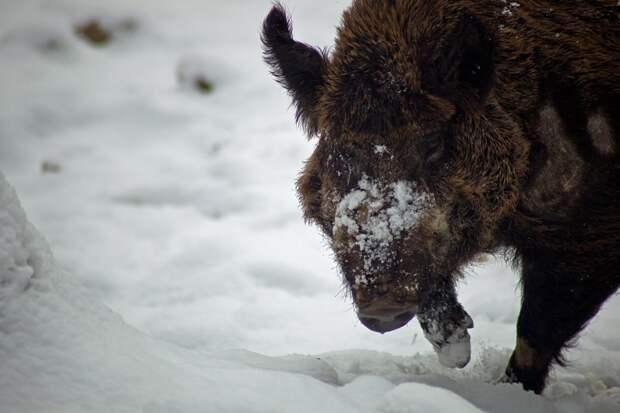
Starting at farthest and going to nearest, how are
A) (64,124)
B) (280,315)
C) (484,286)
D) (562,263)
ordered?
(64,124)
(484,286)
(280,315)
(562,263)

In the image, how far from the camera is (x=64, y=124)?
6633 mm

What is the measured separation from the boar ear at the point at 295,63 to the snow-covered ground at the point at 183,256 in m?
1.30

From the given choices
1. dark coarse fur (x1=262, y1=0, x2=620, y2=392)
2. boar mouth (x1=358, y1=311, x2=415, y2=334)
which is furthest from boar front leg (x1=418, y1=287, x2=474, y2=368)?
boar mouth (x1=358, y1=311, x2=415, y2=334)

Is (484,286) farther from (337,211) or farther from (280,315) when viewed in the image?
(337,211)

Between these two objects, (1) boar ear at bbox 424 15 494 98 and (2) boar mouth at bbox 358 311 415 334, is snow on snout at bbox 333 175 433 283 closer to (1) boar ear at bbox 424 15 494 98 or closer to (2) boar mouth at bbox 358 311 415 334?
(2) boar mouth at bbox 358 311 415 334

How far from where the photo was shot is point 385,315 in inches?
87.6

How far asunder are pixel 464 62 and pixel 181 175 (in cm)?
440

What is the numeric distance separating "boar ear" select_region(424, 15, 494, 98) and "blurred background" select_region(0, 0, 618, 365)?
191cm

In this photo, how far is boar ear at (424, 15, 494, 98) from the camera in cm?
243

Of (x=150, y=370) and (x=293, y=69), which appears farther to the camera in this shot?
(x=293, y=69)

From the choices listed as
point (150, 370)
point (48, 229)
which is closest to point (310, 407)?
point (150, 370)

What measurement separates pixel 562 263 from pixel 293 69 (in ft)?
5.32

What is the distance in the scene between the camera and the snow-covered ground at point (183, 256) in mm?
1682

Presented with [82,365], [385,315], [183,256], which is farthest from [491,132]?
[183,256]
